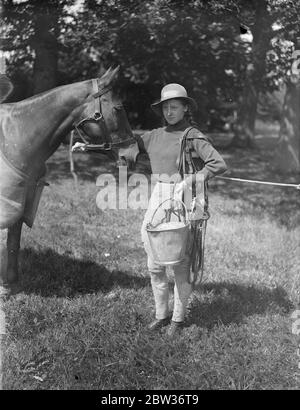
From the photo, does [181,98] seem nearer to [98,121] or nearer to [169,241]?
[98,121]

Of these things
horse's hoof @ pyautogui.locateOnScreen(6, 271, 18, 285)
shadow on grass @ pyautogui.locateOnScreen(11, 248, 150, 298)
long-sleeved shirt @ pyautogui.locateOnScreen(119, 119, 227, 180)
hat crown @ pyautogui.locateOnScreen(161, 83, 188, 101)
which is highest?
hat crown @ pyautogui.locateOnScreen(161, 83, 188, 101)

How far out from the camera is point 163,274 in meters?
3.95

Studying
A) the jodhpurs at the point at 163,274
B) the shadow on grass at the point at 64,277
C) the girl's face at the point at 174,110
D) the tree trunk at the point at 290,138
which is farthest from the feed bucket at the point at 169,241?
the tree trunk at the point at 290,138

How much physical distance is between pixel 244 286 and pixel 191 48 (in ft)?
17.3

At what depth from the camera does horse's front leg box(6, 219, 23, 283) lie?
14.0 feet

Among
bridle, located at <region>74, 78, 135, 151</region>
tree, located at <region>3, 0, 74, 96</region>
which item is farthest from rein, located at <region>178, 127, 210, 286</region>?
tree, located at <region>3, 0, 74, 96</region>

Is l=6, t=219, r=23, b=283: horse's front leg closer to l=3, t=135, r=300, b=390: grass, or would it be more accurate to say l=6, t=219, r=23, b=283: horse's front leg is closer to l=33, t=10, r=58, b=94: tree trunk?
l=3, t=135, r=300, b=390: grass

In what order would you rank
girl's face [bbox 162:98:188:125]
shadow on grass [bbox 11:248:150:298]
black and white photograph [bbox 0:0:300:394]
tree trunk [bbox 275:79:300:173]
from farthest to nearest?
tree trunk [bbox 275:79:300:173] → shadow on grass [bbox 11:248:150:298] → girl's face [bbox 162:98:188:125] → black and white photograph [bbox 0:0:300:394]

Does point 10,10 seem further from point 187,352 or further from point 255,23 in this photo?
point 187,352

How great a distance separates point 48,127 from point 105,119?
0.51 meters

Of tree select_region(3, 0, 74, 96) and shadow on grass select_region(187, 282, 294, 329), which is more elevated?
tree select_region(3, 0, 74, 96)

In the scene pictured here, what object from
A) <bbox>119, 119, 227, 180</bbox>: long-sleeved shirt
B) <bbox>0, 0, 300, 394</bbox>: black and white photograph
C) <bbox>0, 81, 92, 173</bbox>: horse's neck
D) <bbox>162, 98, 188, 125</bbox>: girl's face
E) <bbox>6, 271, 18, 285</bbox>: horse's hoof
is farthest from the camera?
<bbox>6, 271, 18, 285</bbox>: horse's hoof

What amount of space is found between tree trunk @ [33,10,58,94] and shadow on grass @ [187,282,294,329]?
4.91 metres

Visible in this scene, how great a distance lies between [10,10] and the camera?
6.89 metres
